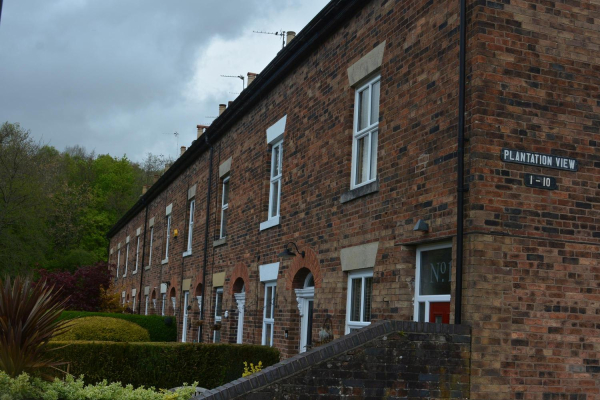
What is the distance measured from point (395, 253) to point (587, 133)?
8.95 feet

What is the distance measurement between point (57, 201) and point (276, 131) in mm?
45294

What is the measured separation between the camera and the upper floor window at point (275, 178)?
48.9 ft

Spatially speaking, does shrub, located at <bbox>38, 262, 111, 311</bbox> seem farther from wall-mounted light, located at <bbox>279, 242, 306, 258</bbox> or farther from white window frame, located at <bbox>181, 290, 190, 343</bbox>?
wall-mounted light, located at <bbox>279, 242, 306, 258</bbox>

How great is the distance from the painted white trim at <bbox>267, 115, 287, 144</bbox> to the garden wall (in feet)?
25.1

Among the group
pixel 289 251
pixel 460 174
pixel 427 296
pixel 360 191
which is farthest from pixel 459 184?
pixel 289 251

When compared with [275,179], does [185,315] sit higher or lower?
lower

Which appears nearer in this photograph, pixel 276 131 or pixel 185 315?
pixel 276 131

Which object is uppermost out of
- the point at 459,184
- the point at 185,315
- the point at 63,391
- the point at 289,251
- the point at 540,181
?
the point at 540,181

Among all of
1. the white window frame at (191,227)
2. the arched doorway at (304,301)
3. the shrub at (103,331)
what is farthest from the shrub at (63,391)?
the white window frame at (191,227)

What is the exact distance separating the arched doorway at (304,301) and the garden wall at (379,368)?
551cm

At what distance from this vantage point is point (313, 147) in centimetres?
1253

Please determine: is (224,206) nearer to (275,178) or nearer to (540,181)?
(275,178)

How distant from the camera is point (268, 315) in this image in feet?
48.7

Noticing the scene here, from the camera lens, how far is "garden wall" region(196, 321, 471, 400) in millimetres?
6969
